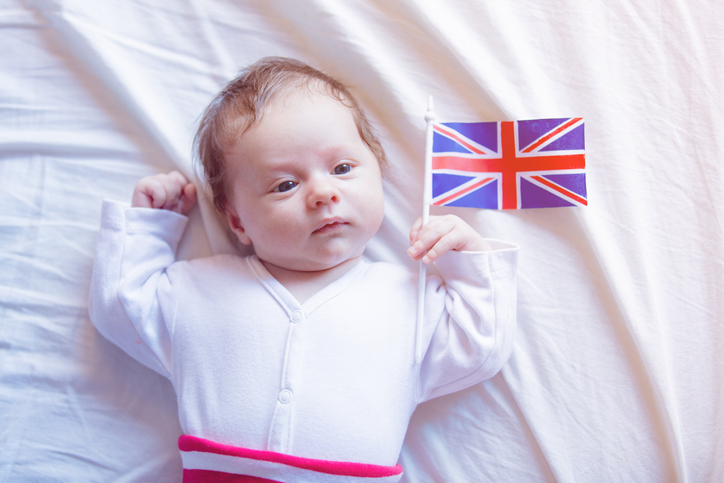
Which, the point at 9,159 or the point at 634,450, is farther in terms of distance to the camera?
the point at 9,159

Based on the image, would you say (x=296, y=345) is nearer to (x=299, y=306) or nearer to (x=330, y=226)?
(x=299, y=306)

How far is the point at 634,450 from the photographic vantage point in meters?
1.21

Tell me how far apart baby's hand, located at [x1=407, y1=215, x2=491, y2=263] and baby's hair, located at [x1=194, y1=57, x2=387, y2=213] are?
9.6 inches

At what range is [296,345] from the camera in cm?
115

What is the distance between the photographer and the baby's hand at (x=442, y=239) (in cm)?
114

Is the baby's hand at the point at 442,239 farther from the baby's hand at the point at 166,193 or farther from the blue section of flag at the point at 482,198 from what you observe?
the baby's hand at the point at 166,193

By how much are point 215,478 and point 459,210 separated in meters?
0.84

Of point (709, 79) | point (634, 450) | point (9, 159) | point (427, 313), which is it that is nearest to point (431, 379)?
point (427, 313)

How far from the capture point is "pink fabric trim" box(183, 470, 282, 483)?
3.67 ft

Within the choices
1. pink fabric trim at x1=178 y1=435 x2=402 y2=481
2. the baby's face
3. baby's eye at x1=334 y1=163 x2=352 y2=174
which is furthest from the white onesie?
baby's eye at x1=334 y1=163 x2=352 y2=174

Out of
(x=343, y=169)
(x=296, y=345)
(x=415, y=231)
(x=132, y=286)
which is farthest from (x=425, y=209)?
(x=132, y=286)

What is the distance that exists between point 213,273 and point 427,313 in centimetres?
53

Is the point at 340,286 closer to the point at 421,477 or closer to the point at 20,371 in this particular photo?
the point at 421,477

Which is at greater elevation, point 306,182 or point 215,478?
point 306,182
